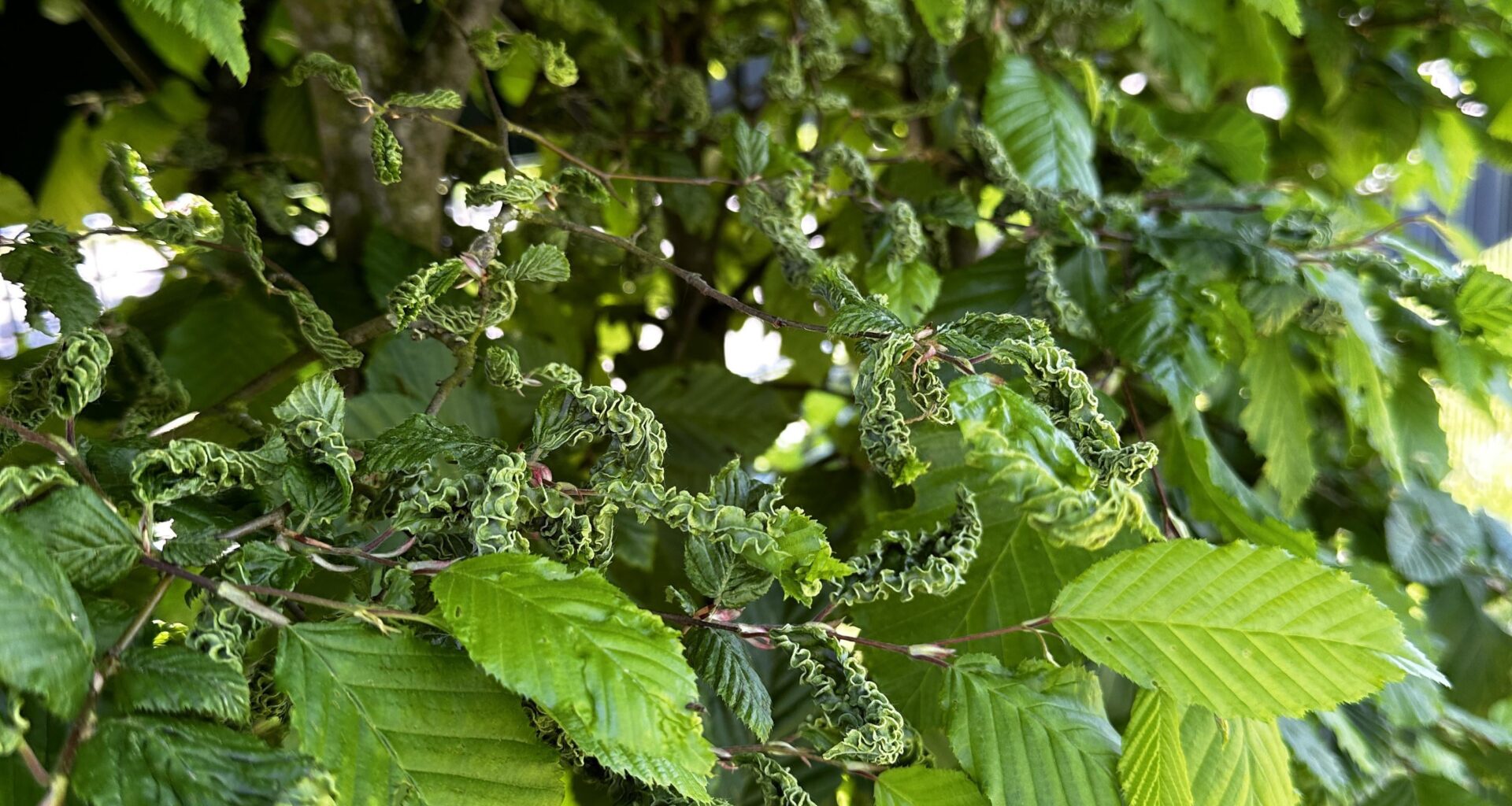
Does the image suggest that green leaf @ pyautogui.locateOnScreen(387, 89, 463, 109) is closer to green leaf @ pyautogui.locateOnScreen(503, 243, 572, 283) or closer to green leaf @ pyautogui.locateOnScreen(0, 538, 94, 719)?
green leaf @ pyautogui.locateOnScreen(503, 243, 572, 283)

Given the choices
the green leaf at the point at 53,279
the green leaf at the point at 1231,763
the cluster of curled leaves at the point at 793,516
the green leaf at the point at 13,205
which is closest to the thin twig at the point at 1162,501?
the cluster of curled leaves at the point at 793,516

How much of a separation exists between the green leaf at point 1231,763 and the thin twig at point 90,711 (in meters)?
0.43

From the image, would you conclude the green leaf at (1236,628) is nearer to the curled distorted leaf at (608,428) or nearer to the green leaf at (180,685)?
the curled distorted leaf at (608,428)

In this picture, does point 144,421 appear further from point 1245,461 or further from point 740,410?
point 1245,461

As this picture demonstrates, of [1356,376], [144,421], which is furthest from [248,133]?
[1356,376]

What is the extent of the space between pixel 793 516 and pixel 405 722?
15 centimetres

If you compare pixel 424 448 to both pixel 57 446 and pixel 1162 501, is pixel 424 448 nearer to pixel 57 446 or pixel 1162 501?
pixel 57 446

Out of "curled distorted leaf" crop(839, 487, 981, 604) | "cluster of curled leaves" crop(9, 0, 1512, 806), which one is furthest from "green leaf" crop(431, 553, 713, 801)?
"curled distorted leaf" crop(839, 487, 981, 604)

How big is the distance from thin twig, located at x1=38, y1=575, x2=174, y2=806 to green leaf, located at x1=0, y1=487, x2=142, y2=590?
1 cm

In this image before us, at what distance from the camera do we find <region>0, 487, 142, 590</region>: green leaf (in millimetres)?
284

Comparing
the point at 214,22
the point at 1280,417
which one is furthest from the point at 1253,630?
the point at 214,22

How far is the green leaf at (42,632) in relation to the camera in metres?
0.24

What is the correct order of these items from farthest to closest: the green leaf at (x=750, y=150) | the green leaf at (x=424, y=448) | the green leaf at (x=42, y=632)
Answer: the green leaf at (x=750, y=150), the green leaf at (x=424, y=448), the green leaf at (x=42, y=632)

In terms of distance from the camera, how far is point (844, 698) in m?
0.38
